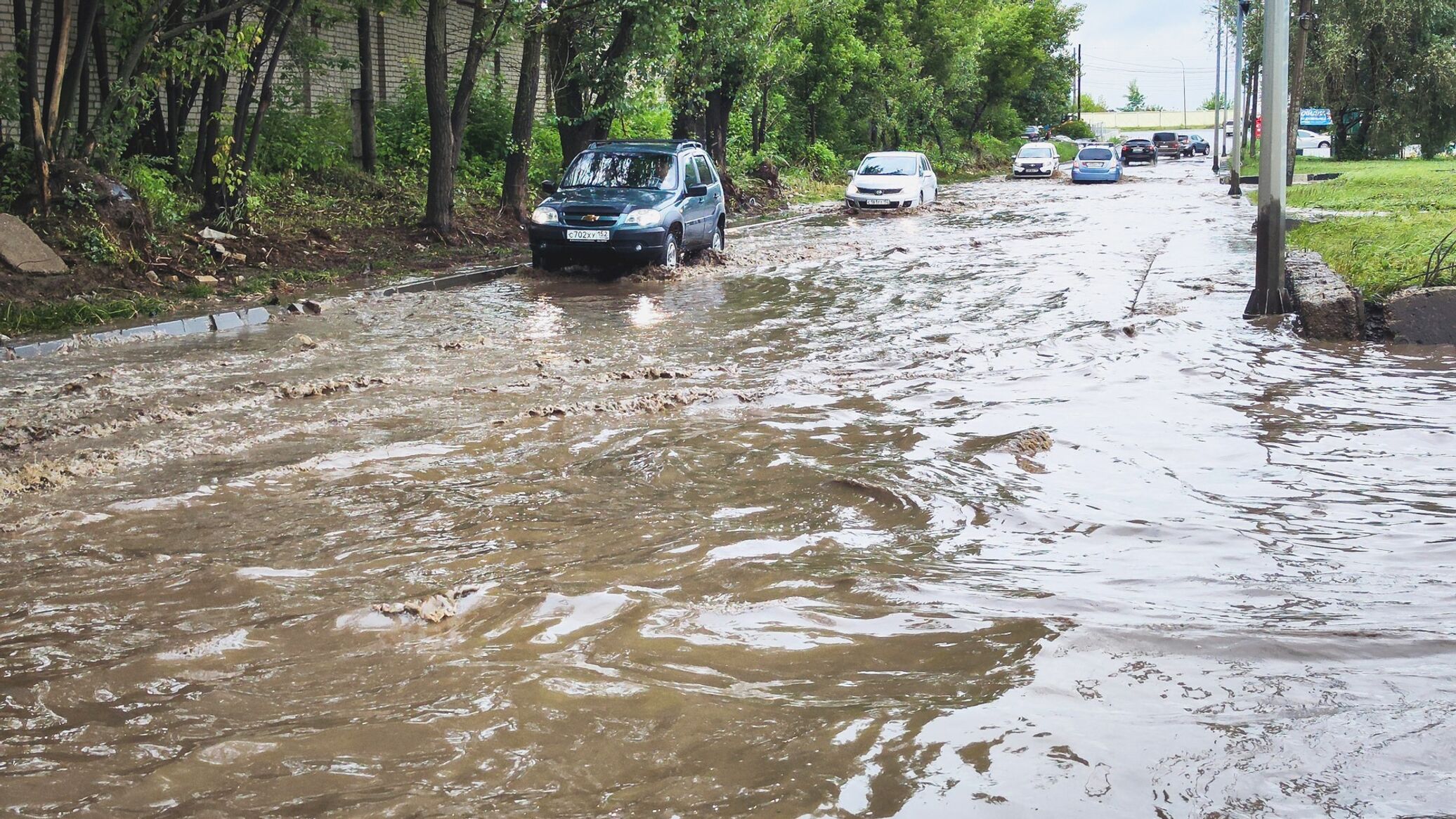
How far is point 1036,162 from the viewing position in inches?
1994

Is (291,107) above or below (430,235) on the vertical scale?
above

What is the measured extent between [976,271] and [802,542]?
13.1 meters

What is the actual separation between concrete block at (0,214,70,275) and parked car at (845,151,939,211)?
67.1 ft

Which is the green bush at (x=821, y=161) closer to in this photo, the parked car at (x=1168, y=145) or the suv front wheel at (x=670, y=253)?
the suv front wheel at (x=670, y=253)

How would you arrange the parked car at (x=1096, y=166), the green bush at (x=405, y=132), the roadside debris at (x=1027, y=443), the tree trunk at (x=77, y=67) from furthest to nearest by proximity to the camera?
the parked car at (x=1096, y=166) → the green bush at (x=405, y=132) → the tree trunk at (x=77, y=67) → the roadside debris at (x=1027, y=443)

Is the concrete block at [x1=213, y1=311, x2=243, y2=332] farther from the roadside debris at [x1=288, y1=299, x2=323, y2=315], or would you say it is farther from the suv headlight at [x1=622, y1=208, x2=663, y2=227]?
the suv headlight at [x1=622, y1=208, x2=663, y2=227]

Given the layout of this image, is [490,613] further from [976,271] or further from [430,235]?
[430,235]

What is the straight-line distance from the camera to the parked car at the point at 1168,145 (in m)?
75.0

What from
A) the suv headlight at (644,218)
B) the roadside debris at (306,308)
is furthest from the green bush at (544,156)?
the roadside debris at (306,308)

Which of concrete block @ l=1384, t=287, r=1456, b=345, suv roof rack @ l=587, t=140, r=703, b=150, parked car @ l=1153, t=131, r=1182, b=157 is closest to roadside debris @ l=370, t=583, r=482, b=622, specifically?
concrete block @ l=1384, t=287, r=1456, b=345

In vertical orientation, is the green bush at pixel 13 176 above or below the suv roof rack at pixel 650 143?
below

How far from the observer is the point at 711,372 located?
10.2 meters

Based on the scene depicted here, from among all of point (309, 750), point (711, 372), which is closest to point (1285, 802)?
point (309, 750)

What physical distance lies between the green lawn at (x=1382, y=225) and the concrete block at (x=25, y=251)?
13480 mm
